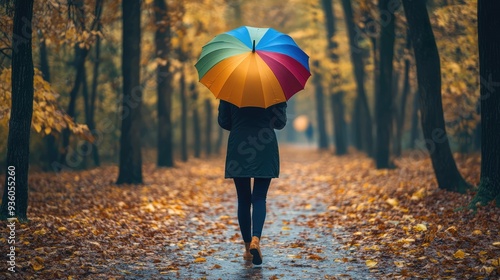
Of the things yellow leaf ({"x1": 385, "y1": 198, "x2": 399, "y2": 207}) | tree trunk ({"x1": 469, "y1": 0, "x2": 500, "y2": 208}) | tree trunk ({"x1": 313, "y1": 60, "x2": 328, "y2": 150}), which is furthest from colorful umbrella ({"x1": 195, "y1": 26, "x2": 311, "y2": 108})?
tree trunk ({"x1": 313, "y1": 60, "x2": 328, "y2": 150})

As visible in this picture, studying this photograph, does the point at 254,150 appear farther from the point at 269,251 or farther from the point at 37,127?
the point at 37,127

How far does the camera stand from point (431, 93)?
10570 mm

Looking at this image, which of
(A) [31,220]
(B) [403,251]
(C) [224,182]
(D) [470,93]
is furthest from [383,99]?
(A) [31,220]

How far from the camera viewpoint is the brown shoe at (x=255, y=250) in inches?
264

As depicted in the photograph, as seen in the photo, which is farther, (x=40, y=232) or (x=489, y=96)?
(x=489, y=96)

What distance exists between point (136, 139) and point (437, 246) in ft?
30.1

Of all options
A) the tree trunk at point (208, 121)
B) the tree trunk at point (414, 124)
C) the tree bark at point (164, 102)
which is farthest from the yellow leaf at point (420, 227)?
the tree trunk at point (208, 121)

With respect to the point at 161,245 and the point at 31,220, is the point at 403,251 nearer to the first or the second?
the point at 161,245

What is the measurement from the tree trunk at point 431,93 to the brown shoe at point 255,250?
5.25 meters

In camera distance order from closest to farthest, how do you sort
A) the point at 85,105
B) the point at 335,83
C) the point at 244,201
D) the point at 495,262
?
the point at 495,262 < the point at 244,201 < the point at 85,105 < the point at 335,83

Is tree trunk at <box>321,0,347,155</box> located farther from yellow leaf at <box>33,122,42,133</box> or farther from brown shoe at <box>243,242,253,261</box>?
brown shoe at <box>243,242,253,261</box>

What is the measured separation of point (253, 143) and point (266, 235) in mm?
2776

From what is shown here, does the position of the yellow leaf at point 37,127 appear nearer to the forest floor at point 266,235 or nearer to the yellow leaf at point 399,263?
the forest floor at point 266,235

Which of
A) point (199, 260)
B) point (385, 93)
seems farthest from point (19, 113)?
point (385, 93)
